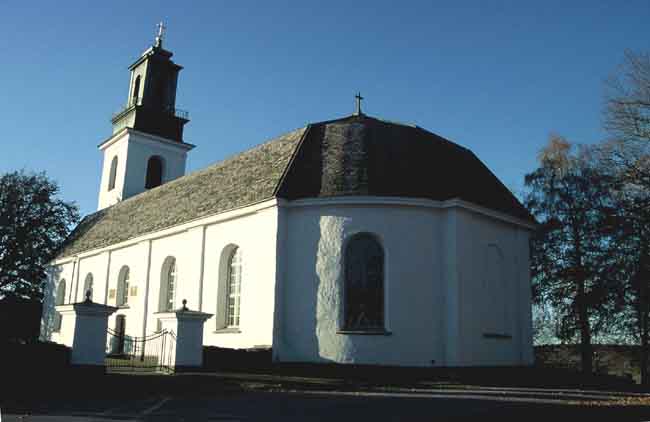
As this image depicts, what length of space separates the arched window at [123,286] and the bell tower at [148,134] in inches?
390

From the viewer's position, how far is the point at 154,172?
39312mm

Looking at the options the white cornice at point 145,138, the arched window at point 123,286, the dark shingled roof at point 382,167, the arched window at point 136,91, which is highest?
the arched window at point 136,91

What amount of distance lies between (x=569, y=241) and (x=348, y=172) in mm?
14110

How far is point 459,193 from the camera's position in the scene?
66.9 ft

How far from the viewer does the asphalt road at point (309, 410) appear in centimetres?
970

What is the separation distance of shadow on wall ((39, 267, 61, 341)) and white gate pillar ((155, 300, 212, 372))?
22.6m

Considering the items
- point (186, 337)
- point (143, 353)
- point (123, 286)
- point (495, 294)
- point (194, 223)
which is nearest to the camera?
point (186, 337)

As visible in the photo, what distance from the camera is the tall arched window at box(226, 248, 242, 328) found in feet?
71.1

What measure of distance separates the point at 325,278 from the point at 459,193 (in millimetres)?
5542

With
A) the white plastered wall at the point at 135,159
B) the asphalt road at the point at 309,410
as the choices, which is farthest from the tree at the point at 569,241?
the white plastered wall at the point at 135,159

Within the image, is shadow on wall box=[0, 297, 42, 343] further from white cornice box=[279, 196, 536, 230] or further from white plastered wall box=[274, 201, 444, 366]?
white cornice box=[279, 196, 536, 230]

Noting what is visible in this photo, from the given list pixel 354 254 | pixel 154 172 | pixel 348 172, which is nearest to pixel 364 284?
pixel 354 254

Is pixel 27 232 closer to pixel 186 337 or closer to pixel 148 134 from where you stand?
pixel 148 134

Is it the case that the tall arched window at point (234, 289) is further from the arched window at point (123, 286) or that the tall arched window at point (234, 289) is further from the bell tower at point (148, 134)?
the bell tower at point (148, 134)
